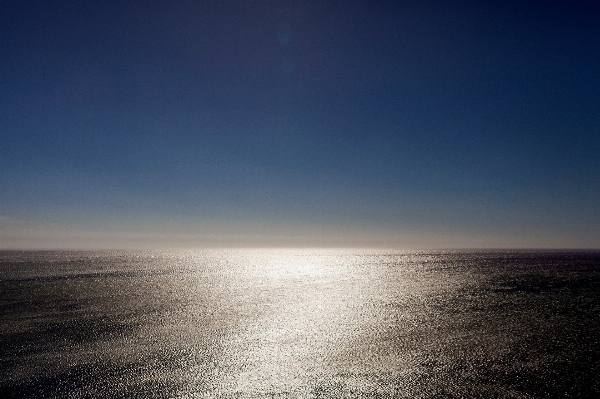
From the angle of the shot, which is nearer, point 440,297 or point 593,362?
point 593,362

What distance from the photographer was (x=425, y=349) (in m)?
17.8

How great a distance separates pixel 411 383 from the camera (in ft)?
43.7

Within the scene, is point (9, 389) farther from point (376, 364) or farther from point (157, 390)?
point (376, 364)

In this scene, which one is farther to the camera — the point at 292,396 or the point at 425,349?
the point at 425,349

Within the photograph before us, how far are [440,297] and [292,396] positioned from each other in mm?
29819

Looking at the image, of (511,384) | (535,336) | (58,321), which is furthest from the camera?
(58,321)

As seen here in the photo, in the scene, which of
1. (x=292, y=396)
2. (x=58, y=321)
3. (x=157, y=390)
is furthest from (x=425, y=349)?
(x=58, y=321)

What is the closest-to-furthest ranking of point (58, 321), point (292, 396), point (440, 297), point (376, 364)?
point (292, 396) < point (376, 364) < point (58, 321) < point (440, 297)

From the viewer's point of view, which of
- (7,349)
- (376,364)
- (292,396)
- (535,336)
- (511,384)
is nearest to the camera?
(292,396)

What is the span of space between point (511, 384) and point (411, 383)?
3.64m

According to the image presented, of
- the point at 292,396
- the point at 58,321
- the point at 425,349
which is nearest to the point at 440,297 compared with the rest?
the point at 425,349

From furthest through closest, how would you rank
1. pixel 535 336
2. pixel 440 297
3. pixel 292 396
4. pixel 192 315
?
pixel 440 297, pixel 192 315, pixel 535 336, pixel 292 396

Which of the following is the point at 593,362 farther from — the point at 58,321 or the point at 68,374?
the point at 58,321

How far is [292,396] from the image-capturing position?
12.0 m
